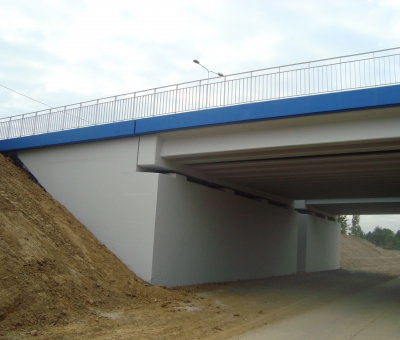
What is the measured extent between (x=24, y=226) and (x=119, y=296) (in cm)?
341

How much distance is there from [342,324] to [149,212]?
282 inches

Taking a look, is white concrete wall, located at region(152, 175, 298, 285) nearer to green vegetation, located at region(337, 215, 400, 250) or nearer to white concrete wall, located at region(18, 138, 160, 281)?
white concrete wall, located at region(18, 138, 160, 281)

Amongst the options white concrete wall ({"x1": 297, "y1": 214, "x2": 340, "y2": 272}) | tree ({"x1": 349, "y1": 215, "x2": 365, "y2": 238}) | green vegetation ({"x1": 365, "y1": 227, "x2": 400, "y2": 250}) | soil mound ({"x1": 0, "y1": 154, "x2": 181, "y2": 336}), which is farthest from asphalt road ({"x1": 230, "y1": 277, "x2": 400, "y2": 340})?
green vegetation ({"x1": 365, "y1": 227, "x2": 400, "y2": 250})

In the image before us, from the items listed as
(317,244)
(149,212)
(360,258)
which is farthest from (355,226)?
(149,212)

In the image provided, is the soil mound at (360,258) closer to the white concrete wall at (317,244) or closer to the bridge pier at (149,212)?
the white concrete wall at (317,244)

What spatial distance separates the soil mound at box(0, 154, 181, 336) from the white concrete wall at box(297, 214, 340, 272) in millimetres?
19372

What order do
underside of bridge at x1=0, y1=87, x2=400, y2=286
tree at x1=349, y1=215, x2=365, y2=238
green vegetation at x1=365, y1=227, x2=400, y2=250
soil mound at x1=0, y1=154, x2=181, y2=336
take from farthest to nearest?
1. green vegetation at x1=365, y1=227, x2=400, y2=250
2. tree at x1=349, y1=215, x2=365, y2=238
3. underside of bridge at x1=0, y1=87, x2=400, y2=286
4. soil mound at x1=0, y1=154, x2=181, y2=336

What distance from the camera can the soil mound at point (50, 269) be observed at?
8844 millimetres

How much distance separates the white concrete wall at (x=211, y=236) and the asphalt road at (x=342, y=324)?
5241 millimetres

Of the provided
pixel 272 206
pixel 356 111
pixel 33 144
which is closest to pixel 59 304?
pixel 356 111

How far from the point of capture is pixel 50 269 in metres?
10.7

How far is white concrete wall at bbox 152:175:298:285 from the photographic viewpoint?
14.8 metres

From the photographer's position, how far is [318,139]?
1261 cm

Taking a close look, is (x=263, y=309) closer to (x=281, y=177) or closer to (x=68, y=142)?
(x=281, y=177)
